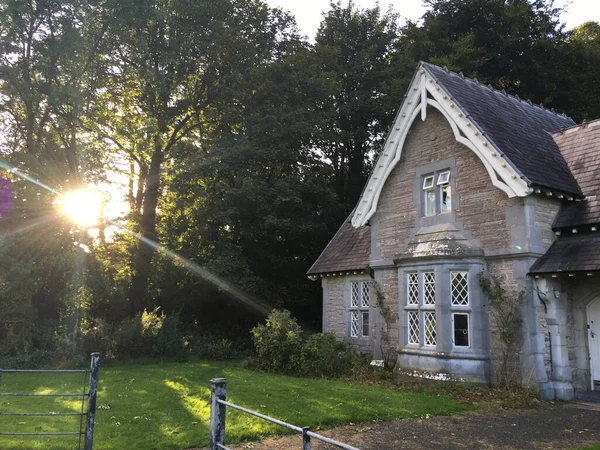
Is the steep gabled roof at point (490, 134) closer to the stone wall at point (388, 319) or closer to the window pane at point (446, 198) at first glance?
the window pane at point (446, 198)

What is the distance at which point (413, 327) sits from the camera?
14711 mm

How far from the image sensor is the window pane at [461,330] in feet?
43.9

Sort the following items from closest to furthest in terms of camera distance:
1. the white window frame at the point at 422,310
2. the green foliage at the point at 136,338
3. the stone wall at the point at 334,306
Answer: the white window frame at the point at 422,310
the stone wall at the point at 334,306
the green foliage at the point at 136,338

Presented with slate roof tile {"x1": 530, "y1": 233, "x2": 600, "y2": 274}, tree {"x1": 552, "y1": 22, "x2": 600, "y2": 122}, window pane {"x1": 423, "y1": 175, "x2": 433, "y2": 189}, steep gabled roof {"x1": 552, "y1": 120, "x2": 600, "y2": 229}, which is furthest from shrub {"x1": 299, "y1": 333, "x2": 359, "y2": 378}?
tree {"x1": 552, "y1": 22, "x2": 600, "y2": 122}

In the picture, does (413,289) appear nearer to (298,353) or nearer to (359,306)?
(359,306)

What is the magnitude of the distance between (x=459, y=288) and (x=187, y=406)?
7796mm

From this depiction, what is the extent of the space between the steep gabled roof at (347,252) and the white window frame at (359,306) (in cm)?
75

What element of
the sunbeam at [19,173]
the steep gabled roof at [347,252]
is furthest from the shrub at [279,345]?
the sunbeam at [19,173]

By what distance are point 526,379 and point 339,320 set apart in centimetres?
850

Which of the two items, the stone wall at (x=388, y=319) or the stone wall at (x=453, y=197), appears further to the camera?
the stone wall at (x=388, y=319)

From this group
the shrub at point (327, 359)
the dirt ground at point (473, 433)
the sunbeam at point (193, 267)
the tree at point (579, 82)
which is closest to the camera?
the dirt ground at point (473, 433)

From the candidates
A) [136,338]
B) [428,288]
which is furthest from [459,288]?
[136,338]

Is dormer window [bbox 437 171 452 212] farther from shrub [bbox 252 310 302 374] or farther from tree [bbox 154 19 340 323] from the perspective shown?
tree [bbox 154 19 340 323]

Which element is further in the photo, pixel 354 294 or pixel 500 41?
pixel 500 41
